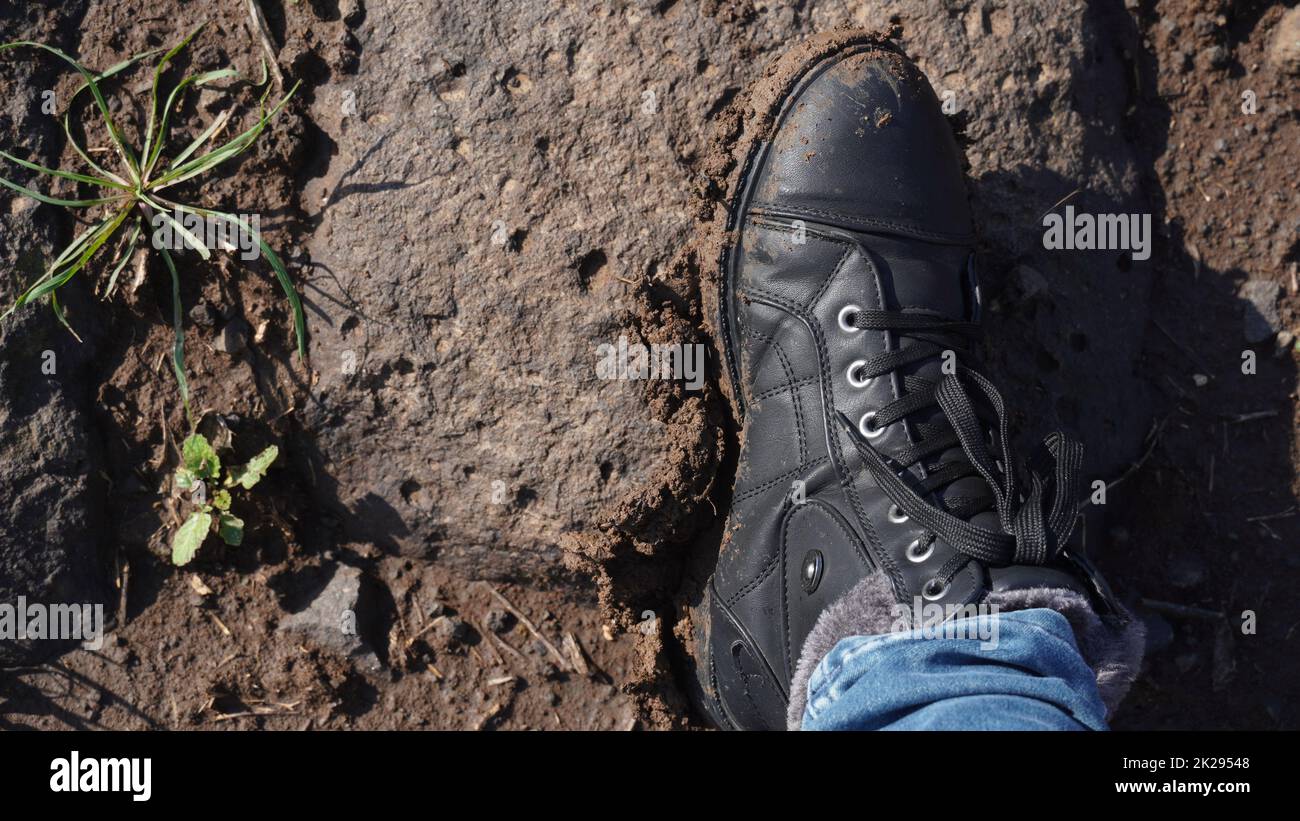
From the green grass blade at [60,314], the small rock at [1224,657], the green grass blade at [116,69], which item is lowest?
the small rock at [1224,657]

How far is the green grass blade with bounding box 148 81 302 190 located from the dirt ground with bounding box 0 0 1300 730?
0.05 meters

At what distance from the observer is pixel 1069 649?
2051 mm

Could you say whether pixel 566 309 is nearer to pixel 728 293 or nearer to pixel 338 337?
pixel 728 293

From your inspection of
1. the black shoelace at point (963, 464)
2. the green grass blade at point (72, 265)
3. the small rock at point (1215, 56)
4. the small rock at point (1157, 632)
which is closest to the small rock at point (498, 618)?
the black shoelace at point (963, 464)

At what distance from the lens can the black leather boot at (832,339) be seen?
2.59m

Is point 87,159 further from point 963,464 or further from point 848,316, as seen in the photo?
point 963,464

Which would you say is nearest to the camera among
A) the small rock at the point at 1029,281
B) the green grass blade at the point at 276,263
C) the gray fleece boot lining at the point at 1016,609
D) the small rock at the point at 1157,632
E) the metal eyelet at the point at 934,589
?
the gray fleece boot lining at the point at 1016,609

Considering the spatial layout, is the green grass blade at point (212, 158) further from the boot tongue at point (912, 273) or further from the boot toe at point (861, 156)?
the boot tongue at point (912, 273)

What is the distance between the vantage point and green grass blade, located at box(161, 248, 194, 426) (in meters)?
2.79

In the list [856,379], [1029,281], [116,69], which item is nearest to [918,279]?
[856,379]

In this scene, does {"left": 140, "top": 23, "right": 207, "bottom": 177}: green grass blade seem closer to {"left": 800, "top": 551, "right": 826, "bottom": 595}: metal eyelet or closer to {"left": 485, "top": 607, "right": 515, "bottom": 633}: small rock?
{"left": 485, "top": 607, "right": 515, "bottom": 633}: small rock

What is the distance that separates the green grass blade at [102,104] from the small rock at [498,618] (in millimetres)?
1626

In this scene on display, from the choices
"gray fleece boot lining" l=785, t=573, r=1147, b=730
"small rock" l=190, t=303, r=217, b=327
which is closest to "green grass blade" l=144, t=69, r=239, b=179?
"small rock" l=190, t=303, r=217, b=327

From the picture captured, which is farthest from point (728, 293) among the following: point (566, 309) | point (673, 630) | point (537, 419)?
point (673, 630)
